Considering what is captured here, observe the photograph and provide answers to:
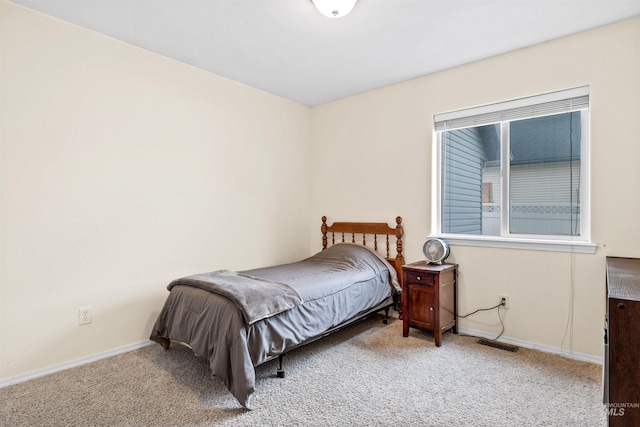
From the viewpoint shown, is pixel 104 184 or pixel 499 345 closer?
pixel 104 184

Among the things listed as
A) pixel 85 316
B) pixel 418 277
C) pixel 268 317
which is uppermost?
pixel 418 277

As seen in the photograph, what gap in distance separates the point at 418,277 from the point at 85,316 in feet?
8.62

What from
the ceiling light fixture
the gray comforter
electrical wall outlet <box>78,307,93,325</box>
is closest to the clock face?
the gray comforter

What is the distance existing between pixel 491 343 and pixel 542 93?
2.06 meters

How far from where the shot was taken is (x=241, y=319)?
2.06 metres

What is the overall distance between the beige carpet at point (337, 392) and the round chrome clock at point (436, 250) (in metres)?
0.75

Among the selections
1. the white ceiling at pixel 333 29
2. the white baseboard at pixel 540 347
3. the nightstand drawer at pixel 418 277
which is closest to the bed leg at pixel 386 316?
the nightstand drawer at pixel 418 277

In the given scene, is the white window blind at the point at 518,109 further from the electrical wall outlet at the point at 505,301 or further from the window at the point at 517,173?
the electrical wall outlet at the point at 505,301

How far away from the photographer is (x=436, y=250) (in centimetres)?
306

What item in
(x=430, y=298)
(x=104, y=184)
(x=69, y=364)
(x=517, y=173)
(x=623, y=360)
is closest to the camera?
(x=623, y=360)

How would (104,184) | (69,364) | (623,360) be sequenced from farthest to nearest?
(104,184)
(69,364)
(623,360)

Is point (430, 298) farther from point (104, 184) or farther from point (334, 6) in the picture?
point (104, 184)

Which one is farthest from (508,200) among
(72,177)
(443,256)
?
(72,177)

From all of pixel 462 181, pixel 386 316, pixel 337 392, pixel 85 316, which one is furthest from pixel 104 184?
pixel 462 181
